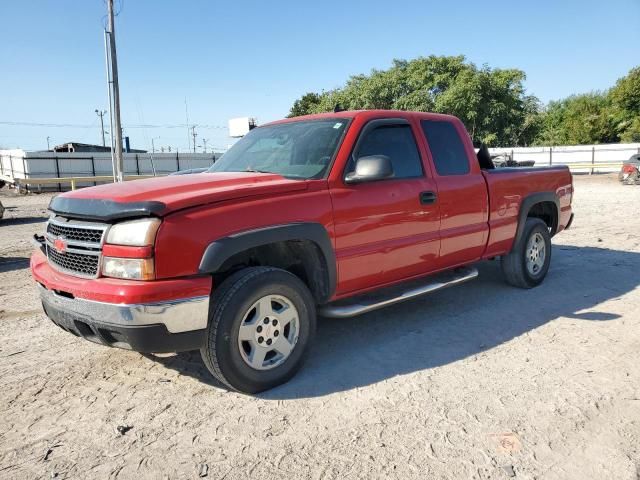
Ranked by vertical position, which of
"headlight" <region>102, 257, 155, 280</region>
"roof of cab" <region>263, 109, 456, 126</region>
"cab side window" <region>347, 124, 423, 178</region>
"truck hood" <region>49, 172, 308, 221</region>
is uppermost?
"roof of cab" <region>263, 109, 456, 126</region>

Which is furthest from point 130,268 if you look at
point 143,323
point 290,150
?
point 290,150

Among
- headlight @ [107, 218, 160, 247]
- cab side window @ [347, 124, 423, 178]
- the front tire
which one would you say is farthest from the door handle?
headlight @ [107, 218, 160, 247]

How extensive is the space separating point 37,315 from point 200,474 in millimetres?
3432

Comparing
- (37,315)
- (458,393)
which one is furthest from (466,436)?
(37,315)

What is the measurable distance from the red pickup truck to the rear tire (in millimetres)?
660

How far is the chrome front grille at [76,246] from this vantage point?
3.09 m

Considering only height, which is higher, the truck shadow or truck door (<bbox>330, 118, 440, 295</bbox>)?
truck door (<bbox>330, 118, 440, 295</bbox>)

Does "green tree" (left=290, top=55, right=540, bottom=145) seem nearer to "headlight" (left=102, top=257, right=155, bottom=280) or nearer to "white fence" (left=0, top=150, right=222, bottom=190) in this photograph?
"white fence" (left=0, top=150, right=222, bottom=190)

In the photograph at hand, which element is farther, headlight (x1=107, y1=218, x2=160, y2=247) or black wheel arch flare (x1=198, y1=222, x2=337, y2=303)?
black wheel arch flare (x1=198, y1=222, x2=337, y2=303)

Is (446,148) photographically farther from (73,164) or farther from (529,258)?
(73,164)

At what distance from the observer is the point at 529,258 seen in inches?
227

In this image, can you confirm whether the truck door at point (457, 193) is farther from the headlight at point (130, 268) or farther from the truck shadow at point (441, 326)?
the headlight at point (130, 268)

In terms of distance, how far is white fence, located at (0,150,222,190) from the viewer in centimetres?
3247

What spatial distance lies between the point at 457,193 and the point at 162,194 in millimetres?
2709
